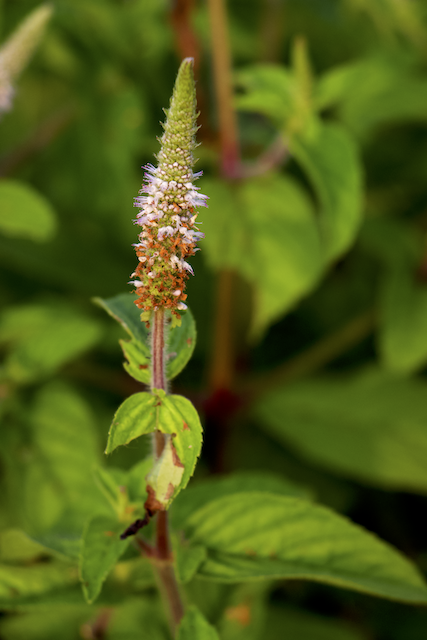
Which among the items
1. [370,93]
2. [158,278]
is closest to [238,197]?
[370,93]

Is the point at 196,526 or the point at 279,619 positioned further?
the point at 279,619

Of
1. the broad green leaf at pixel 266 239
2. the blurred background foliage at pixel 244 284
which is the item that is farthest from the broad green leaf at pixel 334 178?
the broad green leaf at pixel 266 239

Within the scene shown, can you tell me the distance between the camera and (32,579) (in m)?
0.67

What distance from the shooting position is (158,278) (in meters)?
0.45

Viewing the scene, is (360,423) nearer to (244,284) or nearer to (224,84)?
(244,284)

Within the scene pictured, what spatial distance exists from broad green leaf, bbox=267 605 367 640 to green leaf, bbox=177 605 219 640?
606mm

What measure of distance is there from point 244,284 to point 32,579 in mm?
1045

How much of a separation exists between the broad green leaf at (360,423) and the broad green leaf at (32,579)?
27.6 inches

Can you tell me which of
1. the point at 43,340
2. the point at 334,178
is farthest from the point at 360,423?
the point at 43,340

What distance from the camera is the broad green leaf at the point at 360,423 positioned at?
1.26m

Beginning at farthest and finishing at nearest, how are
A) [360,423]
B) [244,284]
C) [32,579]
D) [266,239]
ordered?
1. [244,284]
2. [360,423]
3. [266,239]
4. [32,579]

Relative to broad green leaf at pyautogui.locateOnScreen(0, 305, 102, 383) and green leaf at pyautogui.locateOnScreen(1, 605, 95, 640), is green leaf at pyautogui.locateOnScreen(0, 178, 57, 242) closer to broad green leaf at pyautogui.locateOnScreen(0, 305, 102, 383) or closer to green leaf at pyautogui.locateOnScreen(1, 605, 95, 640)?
broad green leaf at pyautogui.locateOnScreen(0, 305, 102, 383)

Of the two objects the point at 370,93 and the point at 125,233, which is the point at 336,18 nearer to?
the point at 370,93

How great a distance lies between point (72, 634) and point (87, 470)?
0.27 m
